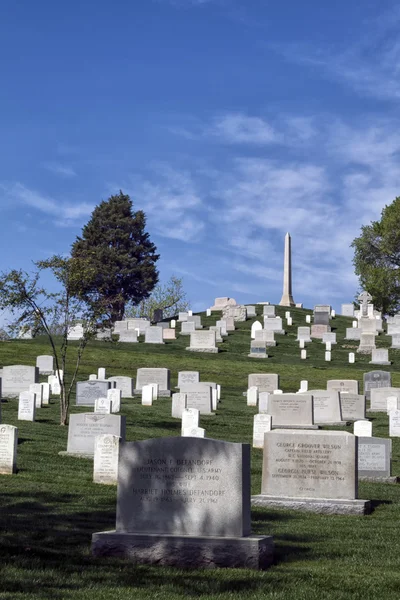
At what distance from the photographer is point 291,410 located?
26.7 m

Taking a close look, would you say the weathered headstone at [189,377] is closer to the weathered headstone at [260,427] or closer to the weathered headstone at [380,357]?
the weathered headstone at [260,427]

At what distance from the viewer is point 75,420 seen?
19.1 meters

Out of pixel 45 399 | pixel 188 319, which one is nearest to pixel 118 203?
pixel 188 319

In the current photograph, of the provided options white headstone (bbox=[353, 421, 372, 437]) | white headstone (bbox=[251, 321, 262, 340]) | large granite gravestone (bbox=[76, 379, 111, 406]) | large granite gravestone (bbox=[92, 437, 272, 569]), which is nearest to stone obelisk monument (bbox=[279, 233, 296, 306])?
white headstone (bbox=[251, 321, 262, 340])

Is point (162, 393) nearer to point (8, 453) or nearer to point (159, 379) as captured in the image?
point (159, 379)

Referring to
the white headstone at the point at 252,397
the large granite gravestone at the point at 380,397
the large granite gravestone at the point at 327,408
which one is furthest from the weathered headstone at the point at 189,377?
the large granite gravestone at the point at 327,408

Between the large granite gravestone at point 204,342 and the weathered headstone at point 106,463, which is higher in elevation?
the large granite gravestone at point 204,342

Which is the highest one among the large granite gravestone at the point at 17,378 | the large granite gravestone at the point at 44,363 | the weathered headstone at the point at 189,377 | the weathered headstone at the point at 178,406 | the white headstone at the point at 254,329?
the white headstone at the point at 254,329

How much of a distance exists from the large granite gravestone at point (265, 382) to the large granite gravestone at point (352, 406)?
6148 millimetres

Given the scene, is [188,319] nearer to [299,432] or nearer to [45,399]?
[45,399]

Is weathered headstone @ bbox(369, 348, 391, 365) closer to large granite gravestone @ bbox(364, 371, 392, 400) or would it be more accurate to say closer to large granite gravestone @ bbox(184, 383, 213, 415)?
large granite gravestone @ bbox(364, 371, 392, 400)

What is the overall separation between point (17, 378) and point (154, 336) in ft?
71.5

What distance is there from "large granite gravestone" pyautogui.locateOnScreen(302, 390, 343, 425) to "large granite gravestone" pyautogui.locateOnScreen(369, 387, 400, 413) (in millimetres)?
4232

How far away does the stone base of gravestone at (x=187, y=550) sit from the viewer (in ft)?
28.7
